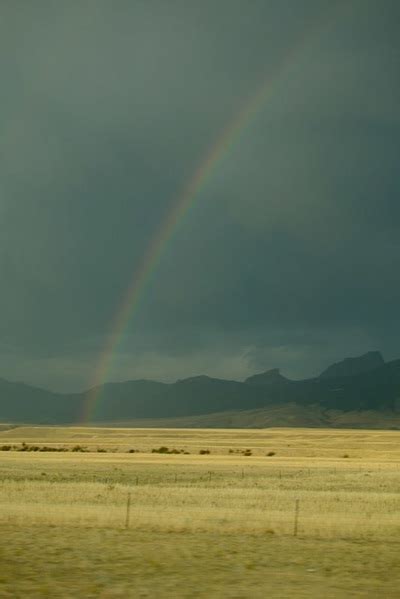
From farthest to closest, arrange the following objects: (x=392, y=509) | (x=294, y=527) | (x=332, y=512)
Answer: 1. (x=392, y=509)
2. (x=332, y=512)
3. (x=294, y=527)

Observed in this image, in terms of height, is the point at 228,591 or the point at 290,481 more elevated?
the point at 290,481

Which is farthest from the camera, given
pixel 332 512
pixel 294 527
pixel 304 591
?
pixel 332 512

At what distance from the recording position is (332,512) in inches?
1180

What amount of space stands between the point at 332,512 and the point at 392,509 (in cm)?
346

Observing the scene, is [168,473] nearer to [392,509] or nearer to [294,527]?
[392,509]

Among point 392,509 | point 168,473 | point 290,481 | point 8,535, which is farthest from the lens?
point 168,473

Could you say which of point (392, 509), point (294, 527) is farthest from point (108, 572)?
point (392, 509)

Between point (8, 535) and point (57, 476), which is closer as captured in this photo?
point (8, 535)

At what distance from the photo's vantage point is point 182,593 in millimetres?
14477

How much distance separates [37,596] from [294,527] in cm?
1232

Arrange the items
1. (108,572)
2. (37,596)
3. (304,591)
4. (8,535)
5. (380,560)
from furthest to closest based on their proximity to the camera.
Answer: (8,535) → (380,560) → (108,572) → (304,591) → (37,596)

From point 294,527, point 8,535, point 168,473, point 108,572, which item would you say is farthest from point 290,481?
point 108,572

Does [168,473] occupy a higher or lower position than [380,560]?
higher

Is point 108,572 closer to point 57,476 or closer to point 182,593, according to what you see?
point 182,593
